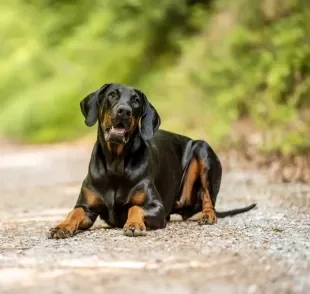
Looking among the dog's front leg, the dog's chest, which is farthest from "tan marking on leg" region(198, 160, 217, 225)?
the dog's chest

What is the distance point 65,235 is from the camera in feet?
14.8

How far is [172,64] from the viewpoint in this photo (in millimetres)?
18234

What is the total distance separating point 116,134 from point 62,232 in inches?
26.8

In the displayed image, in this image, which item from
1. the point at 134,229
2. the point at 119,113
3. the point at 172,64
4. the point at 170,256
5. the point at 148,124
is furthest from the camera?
the point at 172,64

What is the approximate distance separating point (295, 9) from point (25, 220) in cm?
716

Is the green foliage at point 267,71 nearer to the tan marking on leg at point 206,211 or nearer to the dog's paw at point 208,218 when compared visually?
the tan marking on leg at point 206,211

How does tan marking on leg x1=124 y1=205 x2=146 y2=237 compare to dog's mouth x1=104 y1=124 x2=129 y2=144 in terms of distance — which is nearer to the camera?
tan marking on leg x1=124 y1=205 x2=146 y2=237

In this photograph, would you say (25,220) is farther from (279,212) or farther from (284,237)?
(284,237)

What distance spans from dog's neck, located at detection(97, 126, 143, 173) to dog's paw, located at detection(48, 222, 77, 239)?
0.50 meters

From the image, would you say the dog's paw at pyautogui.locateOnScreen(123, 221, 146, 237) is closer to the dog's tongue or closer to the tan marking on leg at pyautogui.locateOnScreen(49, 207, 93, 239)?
the tan marking on leg at pyautogui.locateOnScreen(49, 207, 93, 239)

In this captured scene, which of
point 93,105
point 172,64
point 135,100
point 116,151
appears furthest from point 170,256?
point 172,64

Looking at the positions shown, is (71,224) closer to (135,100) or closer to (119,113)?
(119,113)

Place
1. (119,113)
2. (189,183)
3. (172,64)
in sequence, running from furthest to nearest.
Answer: (172,64), (189,183), (119,113)

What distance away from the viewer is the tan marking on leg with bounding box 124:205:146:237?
445 cm
